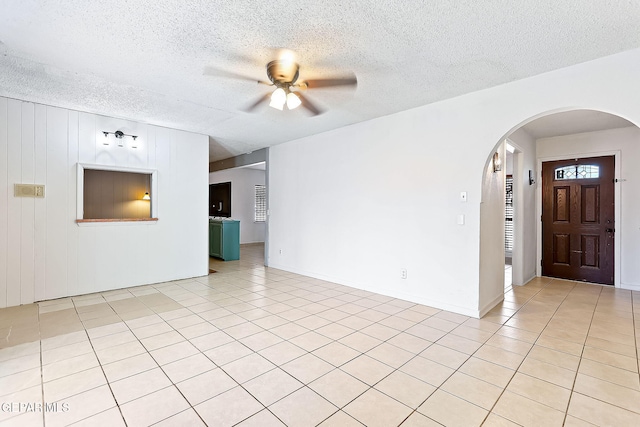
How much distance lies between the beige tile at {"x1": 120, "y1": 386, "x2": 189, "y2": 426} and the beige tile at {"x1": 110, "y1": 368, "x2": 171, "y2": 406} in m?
0.06

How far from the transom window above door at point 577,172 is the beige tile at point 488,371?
4464 mm

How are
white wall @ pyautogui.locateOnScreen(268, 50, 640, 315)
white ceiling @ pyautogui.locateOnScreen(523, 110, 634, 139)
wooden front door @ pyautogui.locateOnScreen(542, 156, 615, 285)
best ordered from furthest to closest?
wooden front door @ pyautogui.locateOnScreen(542, 156, 615, 285) < white ceiling @ pyautogui.locateOnScreen(523, 110, 634, 139) < white wall @ pyautogui.locateOnScreen(268, 50, 640, 315)

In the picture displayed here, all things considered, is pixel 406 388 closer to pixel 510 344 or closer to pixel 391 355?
pixel 391 355

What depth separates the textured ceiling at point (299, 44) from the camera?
6.44 ft

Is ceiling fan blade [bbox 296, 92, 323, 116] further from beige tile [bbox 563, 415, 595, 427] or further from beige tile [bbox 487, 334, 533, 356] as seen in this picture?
beige tile [bbox 563, 415, 595, 427]

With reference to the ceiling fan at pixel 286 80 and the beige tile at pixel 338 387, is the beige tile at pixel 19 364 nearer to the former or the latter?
the beige tile at pixel 338 387

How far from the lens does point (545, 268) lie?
17.8ft

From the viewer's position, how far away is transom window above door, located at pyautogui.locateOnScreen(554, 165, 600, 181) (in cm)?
492

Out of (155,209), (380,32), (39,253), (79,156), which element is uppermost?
(380,32)

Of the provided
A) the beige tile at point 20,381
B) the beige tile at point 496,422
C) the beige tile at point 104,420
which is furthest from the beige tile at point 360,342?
the beige tile at point 20,381

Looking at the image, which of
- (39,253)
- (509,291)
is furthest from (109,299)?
(509,291)

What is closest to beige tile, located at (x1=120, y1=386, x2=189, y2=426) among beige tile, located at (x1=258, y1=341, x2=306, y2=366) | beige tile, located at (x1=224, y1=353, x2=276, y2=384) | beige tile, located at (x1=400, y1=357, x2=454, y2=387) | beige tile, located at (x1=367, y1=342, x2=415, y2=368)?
beige tile, located at (x1=224, y1=353, x2=276, y2=384)

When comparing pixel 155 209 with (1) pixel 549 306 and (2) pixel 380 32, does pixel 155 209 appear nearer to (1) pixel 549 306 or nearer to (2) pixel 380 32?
(2) pixel 380 32

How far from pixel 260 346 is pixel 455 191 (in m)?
2.69
